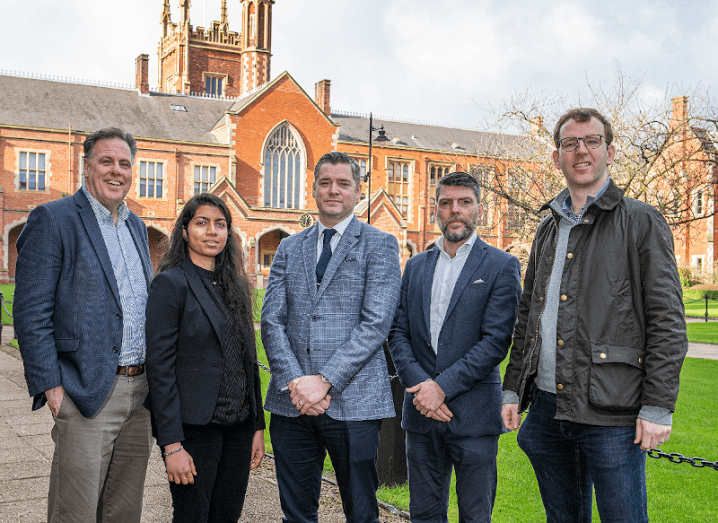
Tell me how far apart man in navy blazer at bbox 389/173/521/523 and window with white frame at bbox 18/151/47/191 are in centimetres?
3312

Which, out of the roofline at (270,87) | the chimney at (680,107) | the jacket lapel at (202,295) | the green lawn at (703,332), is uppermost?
the roofline at (270,87)

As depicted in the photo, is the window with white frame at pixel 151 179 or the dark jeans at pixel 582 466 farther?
the window with white frame at pixel 151 179

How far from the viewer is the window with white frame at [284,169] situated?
3634cm

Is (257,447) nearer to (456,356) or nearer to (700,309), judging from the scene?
(456,356)

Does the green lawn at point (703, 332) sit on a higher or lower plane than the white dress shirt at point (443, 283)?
lower

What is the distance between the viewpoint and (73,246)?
2.98 m

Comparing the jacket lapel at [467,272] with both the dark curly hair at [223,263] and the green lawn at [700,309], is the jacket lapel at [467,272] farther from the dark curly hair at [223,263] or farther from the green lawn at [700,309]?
the green lawn at [700,309]

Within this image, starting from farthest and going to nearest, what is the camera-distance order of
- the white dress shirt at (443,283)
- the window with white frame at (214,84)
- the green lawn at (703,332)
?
the window with white frame at (214,84), the green lawn at (703,332), the white dress shirt at (443,283)

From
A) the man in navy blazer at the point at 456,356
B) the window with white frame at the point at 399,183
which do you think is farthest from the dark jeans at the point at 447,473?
the window with white frame at the point at 399,183

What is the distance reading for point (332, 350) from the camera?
313cm

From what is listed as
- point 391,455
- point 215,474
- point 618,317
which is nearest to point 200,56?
point 391,455

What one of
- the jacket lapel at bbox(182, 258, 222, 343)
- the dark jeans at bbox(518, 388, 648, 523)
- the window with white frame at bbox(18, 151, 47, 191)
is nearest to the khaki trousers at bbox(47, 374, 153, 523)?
the jacket lapel at bbox(182, 258, 222, 343)

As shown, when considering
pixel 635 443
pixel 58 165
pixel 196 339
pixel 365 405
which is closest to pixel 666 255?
pixel 635 443

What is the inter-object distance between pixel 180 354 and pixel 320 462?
0.95 m
